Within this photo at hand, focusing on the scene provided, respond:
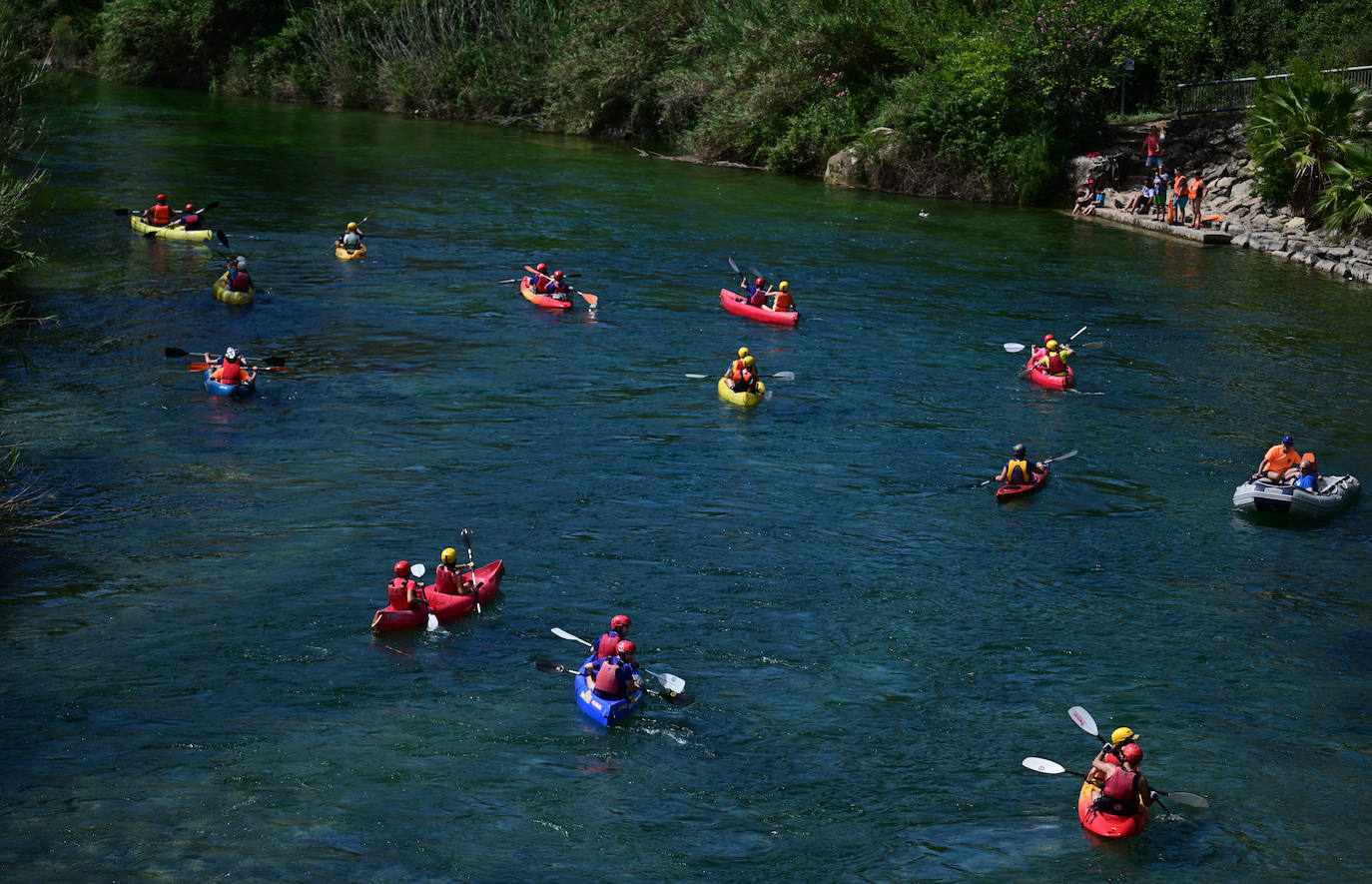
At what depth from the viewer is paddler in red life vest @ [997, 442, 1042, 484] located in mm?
23719

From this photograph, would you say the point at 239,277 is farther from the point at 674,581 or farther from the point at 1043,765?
the point at 1043,765

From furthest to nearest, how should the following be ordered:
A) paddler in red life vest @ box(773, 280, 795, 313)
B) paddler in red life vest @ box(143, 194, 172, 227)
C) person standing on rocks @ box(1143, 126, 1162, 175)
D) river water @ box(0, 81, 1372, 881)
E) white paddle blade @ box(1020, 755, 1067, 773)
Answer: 1. person standing on rocks @ box(1143, 126, 1162, 175)
2. paddler in red life vest @ box(143, 194, 172, 227)
3. paddler in red life vest @ box(773, 280, 795, 313)
4. white paddle blade @ box(1020, 755, 1067, 773)
5. river water @ box(0, 81, 1372, 881)

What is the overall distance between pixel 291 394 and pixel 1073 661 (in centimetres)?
1654

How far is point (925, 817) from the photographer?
15.1 meters

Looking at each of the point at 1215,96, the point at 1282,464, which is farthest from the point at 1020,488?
the point at 1215,96

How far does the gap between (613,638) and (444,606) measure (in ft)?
9.86

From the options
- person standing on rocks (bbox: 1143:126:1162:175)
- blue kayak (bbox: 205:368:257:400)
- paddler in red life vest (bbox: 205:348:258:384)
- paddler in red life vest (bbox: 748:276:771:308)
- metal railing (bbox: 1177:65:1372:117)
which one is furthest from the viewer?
metal railing (bbox: 1177:65:1372:117)

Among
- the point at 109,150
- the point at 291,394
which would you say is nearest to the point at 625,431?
the point at 291,394

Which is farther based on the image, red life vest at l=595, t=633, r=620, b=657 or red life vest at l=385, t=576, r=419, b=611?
red life vest at l=385, t=576, r=419, b=611

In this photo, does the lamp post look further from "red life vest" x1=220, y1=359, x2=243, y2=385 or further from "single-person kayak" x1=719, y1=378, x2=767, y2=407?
"red life vest" x1=220, y1=359, x2=243, y2=385

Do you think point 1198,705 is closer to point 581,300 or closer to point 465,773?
point 465,773

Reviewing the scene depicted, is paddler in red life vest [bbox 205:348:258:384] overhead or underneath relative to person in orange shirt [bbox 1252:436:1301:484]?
underneath

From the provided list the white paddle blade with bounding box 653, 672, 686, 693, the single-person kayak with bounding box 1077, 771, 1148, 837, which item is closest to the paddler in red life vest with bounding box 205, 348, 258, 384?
the white paddle blade with bounding box 653, 672, 686, 693

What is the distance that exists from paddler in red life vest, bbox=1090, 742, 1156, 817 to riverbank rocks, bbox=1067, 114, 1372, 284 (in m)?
32.7
